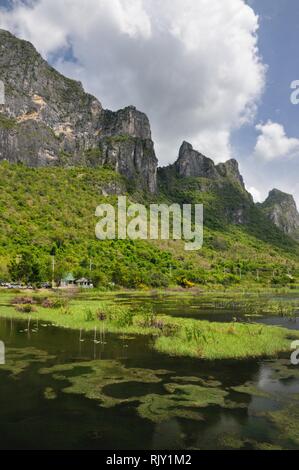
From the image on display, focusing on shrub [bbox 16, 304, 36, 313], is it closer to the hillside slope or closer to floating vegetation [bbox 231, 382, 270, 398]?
floating vegetation [bbox 231, 382, 270, 398]

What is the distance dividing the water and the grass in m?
1.73

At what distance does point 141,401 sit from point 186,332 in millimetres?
12366

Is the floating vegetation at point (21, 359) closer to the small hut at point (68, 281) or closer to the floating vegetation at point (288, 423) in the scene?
the floating vegetation at point (288, 423)

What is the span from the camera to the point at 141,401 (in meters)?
15.9

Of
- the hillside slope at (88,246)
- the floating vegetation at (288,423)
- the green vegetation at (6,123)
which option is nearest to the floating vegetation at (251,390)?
the floating vegetation at (288,423)

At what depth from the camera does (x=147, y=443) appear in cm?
1234

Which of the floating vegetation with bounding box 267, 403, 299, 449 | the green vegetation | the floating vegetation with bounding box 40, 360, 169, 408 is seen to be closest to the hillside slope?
the green vegetation

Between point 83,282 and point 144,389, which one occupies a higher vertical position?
point 83,282

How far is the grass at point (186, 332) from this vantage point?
24875 millimetres

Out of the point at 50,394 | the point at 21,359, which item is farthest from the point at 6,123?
the point at 50,394

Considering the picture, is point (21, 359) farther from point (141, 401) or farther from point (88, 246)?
point (88, 246)
